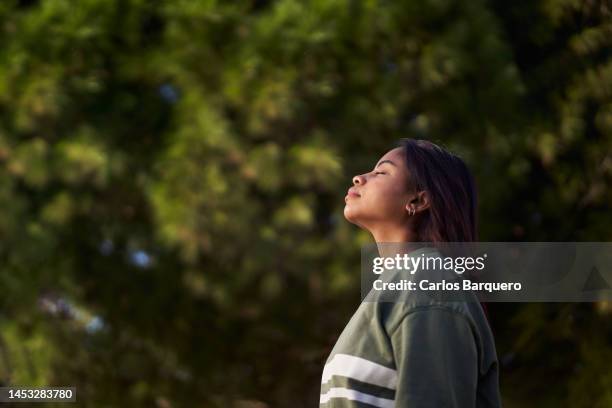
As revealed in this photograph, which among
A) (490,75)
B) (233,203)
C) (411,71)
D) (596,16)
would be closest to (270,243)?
(233,203)

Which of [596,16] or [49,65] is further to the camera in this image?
[596,16]

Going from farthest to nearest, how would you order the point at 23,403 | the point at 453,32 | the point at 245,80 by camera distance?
the point at 23,403, the point at 453,32, the point at 245,80

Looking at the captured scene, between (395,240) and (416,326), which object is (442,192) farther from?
(416,326)

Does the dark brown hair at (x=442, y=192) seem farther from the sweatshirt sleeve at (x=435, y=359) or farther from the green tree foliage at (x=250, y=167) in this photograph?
the green tree foliage at (x=250, y=167)

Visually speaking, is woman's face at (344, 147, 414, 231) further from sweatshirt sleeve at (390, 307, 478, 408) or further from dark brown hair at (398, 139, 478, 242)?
sweatshirt sleeve at (390, 307, 478, 408)

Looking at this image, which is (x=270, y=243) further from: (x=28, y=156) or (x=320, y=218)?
(x=28, y=156)

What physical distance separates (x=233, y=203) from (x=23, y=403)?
1805 mm

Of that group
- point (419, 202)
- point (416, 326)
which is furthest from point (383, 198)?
point (416, 326)

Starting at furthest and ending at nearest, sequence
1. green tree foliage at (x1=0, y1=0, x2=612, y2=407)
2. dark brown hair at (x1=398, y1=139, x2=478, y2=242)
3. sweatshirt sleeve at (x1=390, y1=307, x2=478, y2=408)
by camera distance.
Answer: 1. green tree foliage at (x1=0, y1=0, x2=612, y2=407)
2. dark brown hair at (x1=398, y1=139, x2=478, y2=242)
3. sweatshirt sleeve at (x1=390, y1=307, x2=478, y2=408)

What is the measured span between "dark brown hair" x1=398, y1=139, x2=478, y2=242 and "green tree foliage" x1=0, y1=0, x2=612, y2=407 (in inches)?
102

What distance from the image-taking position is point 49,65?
4.05m

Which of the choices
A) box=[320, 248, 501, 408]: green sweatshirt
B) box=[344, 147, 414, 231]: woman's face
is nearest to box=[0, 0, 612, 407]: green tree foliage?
box=[344, 147, 414, 231]: woman's face

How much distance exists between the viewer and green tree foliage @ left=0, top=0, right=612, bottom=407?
4.02 meters

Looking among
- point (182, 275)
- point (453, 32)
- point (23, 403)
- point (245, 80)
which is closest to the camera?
point (245, 80)
